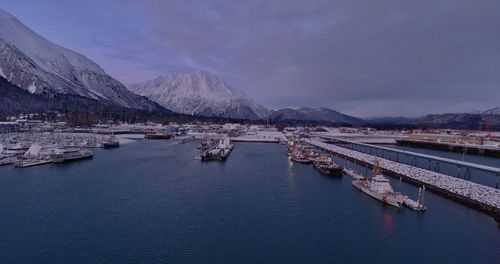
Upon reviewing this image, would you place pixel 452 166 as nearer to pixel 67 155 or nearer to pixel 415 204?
pixel 415 204

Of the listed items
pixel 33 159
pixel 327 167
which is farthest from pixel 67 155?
pixel 327 167

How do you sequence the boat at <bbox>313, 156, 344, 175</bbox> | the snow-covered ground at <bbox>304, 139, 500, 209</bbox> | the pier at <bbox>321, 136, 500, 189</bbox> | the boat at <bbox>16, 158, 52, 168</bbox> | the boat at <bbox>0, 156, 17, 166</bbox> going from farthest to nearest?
the boat at <bbox>0, 156, 17, 166</bbox>, the boat at <bbox>16, 158, 52, 168</bbox>, the boat at <bbox>313, 156, 344, 175</bbox>, the pier at <bbox>321, 136, 500, 189</bbox>, the snow-covered ground at <bbox>304, 139, 500, 209</bbox>

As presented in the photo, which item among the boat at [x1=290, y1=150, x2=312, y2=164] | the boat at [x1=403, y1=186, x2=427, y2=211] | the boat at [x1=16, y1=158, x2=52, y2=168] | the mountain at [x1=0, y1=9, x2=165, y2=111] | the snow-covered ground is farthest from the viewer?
the mountain at [x1=0, y1=9, x2=165, y2=111]

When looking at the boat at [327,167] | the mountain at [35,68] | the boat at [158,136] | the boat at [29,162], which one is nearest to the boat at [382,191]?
the boat at [327,167]

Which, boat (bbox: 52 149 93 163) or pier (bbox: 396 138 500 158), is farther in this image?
pier (bbox: 396 138 500 158)

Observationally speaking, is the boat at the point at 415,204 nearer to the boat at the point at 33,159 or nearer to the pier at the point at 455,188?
the pier at the point at 455,188

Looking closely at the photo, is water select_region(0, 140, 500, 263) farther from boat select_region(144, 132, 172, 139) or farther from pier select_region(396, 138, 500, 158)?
boat select_region(144, 132, 172, 139)

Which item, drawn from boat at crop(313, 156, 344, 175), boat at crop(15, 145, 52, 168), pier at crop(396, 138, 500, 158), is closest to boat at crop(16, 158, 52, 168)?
boat at crop(15, 145, 52, 168)

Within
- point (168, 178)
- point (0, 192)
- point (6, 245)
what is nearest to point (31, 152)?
point (0, 192)
